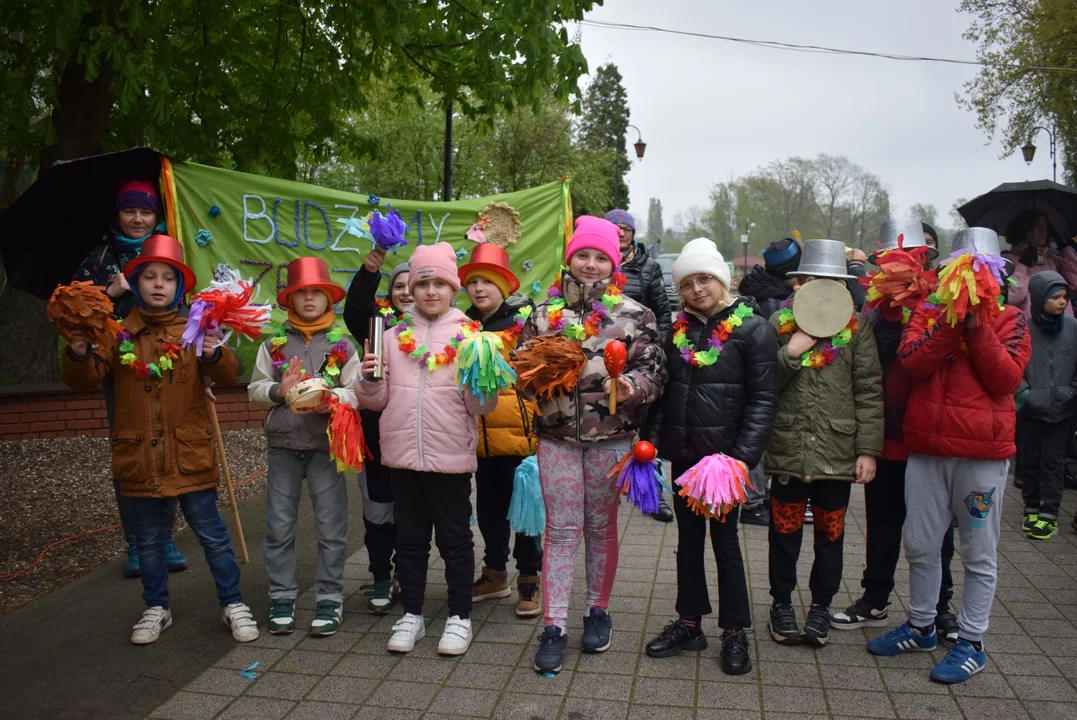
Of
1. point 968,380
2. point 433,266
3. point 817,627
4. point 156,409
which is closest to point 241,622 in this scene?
point 156,409

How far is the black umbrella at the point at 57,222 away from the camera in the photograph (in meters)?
5.18

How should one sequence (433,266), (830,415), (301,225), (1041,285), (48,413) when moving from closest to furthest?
1. (830,415)
2. (433,266)
3. (1041,285)
4. (301,225)
5. (48,413)

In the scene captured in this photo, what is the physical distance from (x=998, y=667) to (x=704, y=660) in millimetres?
1301

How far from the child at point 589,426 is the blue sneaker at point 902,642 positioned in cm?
127

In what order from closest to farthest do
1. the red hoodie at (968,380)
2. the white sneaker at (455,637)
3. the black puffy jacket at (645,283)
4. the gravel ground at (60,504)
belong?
the red hoodie at (968,380) < the white sneaker at (455,637) < the gravel ground at (60,504) < the black puffy jacket at (645,283)

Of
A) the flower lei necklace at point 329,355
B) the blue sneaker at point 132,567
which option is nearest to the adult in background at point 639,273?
the flower lei necklace at point 329,355

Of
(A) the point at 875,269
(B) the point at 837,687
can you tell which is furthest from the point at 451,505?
(A) the point at 875,269

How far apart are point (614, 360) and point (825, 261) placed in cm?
127

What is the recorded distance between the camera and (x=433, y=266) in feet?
14.2

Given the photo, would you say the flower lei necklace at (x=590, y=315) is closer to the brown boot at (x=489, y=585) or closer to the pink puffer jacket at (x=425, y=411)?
the pink puffer jacket at (x=425, y=411)

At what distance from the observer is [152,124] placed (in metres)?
7.98

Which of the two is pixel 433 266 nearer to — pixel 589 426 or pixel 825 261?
pixel 589 426

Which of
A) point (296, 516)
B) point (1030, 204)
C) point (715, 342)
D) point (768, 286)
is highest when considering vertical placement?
point (1030, 204)

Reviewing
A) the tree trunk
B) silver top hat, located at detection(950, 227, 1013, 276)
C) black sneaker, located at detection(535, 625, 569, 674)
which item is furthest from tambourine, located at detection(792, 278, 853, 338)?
the tree trunk
